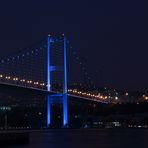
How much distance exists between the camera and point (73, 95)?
211 feet

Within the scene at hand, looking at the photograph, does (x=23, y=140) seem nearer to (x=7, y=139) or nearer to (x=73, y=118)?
(x=7, y=139)

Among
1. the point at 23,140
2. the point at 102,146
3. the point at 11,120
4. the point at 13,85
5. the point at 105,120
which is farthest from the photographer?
the point at 105,120

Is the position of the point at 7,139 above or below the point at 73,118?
below

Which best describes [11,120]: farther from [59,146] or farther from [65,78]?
[59,146]

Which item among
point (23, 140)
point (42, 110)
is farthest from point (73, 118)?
point (23, 140)

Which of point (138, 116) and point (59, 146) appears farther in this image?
point (138, 116)

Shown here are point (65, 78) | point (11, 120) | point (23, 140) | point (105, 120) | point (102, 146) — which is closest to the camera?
point (102, 146)

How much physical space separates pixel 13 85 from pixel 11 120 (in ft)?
86.4

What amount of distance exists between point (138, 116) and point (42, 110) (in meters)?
13.7

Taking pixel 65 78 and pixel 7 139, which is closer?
pixel 7 139

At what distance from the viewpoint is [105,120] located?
8925cm

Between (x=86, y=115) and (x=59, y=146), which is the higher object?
(x=86, y=115)

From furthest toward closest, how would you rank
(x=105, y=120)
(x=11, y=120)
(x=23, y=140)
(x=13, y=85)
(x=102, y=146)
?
(x=105, y=120) → (x=11, y=120) → (x=13, y=85) → (x=23, y=140) → (x=102, y=146)

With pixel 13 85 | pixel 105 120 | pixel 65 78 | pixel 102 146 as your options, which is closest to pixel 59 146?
pixel 102 146
